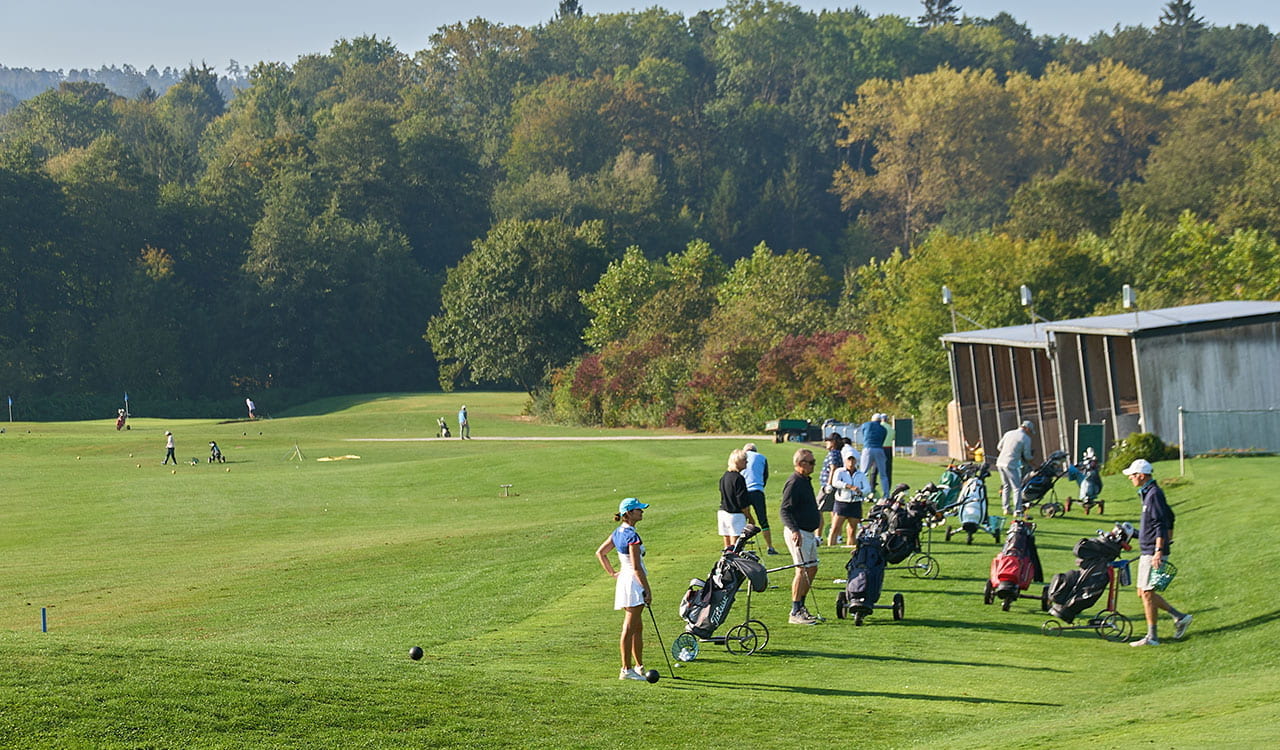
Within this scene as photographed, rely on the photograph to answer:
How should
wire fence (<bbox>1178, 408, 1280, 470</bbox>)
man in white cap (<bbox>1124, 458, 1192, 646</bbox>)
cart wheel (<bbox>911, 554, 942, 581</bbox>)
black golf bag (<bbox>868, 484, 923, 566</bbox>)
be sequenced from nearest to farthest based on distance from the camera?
man in white cap (<bbox>1124, 458, 1192, 646</bbox>) < black golf bag (<bbox>868, 484, 923, 566</bbox>) < cart wheel (<bbox>911, 554, 942, 581</bbox>) < wire fence (<bbox>1178, 408, 1280, 470</bbox>)

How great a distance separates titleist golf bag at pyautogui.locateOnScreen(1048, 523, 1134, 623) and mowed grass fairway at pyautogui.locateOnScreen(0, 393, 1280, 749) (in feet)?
1.34

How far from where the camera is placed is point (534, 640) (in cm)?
1833

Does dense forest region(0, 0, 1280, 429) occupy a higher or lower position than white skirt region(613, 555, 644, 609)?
higher

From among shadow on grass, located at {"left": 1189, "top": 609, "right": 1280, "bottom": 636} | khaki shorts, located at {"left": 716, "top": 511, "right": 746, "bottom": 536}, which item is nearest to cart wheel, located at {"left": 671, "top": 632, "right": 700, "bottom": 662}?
khaki shorts, located at {"left": 716, "top": 511, "right": 746, "bottom": 536}

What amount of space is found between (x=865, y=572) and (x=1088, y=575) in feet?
8.84

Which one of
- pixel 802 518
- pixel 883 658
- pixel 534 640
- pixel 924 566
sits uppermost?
pixel 802 518

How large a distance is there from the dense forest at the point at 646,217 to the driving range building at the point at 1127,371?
1203 cm

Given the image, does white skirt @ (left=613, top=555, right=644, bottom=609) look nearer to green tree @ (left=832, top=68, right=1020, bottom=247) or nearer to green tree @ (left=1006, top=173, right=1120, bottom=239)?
green tree @ (left=1006, top=173, right=1120, bottom=239)

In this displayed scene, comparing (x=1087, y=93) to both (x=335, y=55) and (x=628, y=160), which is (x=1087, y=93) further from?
(x=335, y=55)

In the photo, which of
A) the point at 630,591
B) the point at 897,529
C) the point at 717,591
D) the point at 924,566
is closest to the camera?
the point at 630,591

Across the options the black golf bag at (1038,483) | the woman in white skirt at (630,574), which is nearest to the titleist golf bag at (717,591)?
the woman in white skirt at (630,574)

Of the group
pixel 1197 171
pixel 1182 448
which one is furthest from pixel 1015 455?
pixel 1197 171

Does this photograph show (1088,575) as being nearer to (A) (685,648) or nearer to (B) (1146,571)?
(B) (1146,571)

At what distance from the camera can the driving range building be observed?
37.1 metres
